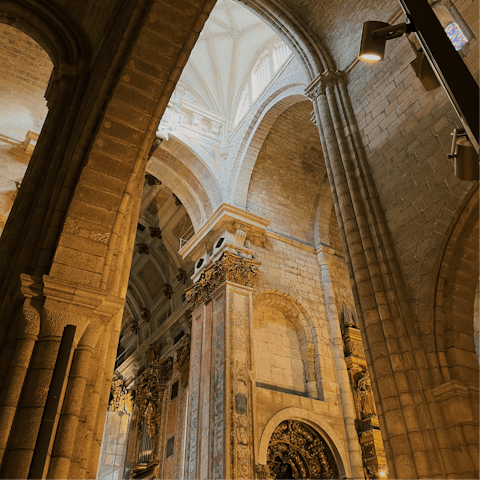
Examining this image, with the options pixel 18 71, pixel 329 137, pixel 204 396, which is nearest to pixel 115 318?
pixel 329 137

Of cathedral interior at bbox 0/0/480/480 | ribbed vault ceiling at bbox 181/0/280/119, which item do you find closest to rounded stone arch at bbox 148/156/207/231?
cathedral interior at bbox 0/0/480/480

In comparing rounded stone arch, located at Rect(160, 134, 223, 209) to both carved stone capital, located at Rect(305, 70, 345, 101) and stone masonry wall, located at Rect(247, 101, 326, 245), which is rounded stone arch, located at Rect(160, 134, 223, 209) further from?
carved stone capital, located at Rect(305, 70, 345, 101)

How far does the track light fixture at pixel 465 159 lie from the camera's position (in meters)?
2.33

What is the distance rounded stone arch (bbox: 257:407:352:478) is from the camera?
938cm

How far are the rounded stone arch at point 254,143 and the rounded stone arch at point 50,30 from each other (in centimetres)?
696

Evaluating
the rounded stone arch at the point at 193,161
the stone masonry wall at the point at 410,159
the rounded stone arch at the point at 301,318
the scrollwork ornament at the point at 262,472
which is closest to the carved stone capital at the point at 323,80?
the stone masonry wall at the point at 410,159

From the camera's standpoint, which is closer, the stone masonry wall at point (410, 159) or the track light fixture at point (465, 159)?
the track light fixture at point (465, 159)

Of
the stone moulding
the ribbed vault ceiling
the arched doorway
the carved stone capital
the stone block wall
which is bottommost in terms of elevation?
the arched doorway

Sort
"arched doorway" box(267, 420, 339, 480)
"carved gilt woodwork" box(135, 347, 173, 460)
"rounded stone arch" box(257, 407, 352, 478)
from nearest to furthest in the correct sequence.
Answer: "rounded stone arch" box(257, 407, 352, 478) < "arched doorway" box(267, 420, 339, 480) < "carved gilt woodwork" box(135, 347, 173, 460)

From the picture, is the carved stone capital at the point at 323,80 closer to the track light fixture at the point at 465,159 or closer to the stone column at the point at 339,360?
the stone column at the point at 339,360

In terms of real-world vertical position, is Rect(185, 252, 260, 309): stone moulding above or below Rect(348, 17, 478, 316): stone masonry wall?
above

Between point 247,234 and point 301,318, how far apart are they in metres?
2.49

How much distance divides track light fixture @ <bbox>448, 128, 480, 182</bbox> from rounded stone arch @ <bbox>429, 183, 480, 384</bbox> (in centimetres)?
342

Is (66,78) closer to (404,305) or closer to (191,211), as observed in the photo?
(404,305)
